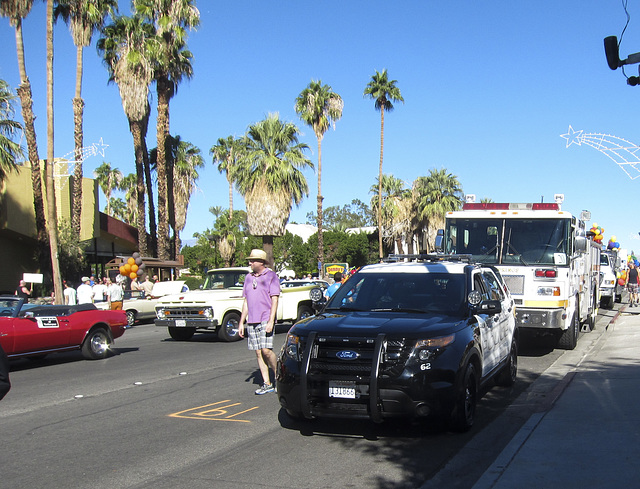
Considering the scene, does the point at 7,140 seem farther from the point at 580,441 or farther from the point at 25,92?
the point at 580,441

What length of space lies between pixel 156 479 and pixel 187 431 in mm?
1675

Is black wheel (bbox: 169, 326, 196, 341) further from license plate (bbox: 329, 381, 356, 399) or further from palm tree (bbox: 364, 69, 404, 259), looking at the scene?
palm tree (bbox: 364, 69, 404, 259)

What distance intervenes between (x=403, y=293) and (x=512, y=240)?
19.5 ft

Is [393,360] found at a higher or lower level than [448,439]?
higher

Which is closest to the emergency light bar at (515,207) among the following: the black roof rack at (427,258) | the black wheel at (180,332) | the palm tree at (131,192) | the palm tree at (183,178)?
the black roof rack at (427,258)

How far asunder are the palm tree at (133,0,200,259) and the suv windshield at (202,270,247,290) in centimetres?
1863

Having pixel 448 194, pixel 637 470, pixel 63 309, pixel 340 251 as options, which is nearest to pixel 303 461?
pixel 637 470

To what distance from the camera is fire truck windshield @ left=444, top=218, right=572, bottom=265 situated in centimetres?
1258

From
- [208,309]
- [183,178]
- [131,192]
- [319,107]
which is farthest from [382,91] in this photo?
[208,309]

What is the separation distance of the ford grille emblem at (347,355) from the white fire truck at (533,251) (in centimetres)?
669

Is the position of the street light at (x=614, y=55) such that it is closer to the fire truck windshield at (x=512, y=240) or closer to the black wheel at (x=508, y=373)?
the black wheel at (x=508, y=373)

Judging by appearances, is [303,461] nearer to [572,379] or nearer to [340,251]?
[572,379]

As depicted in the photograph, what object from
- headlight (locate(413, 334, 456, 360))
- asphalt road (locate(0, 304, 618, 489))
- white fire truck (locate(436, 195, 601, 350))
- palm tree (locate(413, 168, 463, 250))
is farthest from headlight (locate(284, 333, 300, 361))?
palm tree (locate(413, 168, 463, 250))

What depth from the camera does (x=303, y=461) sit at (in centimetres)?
595
